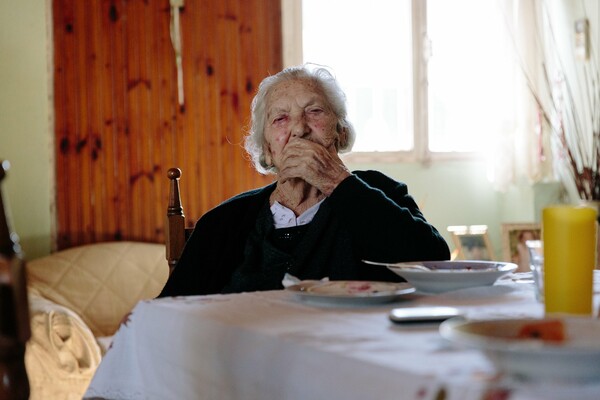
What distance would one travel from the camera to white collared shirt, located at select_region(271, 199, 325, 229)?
204 centimetres

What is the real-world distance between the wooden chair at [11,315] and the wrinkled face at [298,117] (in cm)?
127

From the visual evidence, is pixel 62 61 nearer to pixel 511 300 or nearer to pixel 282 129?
pixel 282 129

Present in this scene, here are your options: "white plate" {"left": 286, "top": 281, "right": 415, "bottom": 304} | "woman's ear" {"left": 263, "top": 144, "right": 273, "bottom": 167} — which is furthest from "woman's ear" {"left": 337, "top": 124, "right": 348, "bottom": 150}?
"white plate" {"left": 286, "top": 281, "right": 415, "bottom": 304}

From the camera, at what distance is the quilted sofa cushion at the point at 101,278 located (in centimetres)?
349

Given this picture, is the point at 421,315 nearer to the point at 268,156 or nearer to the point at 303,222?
the point at 303,222

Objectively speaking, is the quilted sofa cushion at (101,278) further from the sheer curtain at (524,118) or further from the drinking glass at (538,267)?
the drinking glass at (538,267)

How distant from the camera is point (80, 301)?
11.5ft

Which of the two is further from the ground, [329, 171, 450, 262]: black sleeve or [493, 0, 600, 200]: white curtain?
[493, 0, 600, 200]: white curtain

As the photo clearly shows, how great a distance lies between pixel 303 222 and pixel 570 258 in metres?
1.02

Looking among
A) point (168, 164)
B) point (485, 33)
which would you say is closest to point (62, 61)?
point (168, 164)

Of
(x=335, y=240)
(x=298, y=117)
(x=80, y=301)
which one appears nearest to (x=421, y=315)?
(x=335, y=240)

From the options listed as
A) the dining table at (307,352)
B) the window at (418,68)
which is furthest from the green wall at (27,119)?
the dining table at (307,352)

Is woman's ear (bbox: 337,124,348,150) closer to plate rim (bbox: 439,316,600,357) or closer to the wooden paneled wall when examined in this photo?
plate rim (bbox: 439,316,600,357)

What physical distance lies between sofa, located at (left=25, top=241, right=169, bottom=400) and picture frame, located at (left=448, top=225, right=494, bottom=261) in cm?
151
